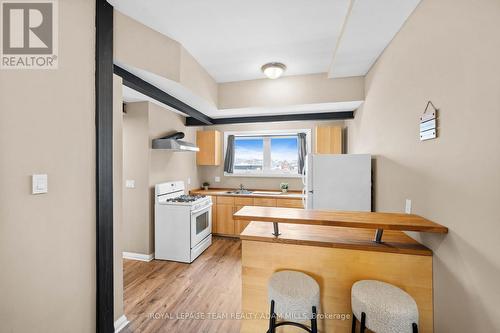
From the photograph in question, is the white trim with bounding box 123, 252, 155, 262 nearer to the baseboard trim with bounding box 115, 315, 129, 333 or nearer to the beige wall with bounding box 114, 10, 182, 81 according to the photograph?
the baseboard trim with bounding box 115, 315, 129, 333

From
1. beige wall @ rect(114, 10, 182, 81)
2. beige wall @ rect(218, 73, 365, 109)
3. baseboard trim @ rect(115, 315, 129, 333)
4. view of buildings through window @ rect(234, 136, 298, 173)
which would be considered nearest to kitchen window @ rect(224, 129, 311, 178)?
view of buildings through window @ rect(234, 136, 298, 173)

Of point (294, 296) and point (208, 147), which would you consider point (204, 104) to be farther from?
point (294, 296)

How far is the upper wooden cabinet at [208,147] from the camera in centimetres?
458

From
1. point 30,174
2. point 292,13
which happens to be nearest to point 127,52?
point 30,174

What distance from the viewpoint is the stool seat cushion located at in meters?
1.31

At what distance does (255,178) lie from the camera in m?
4.77

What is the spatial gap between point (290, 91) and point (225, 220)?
2.75 metres

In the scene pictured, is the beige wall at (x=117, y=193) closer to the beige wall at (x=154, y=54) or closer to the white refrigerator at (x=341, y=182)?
the beige wall at (x=154, y=54)

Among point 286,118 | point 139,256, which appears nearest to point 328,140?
point 286,118

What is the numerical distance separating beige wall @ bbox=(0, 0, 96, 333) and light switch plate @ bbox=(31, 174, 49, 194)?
0.02 metres

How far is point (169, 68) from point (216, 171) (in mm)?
2973

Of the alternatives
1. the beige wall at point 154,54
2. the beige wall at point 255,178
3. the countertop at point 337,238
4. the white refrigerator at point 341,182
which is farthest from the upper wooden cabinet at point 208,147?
the countertop at point 337,238

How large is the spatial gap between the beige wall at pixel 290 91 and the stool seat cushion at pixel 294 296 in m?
2.47

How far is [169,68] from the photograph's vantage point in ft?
7.30
